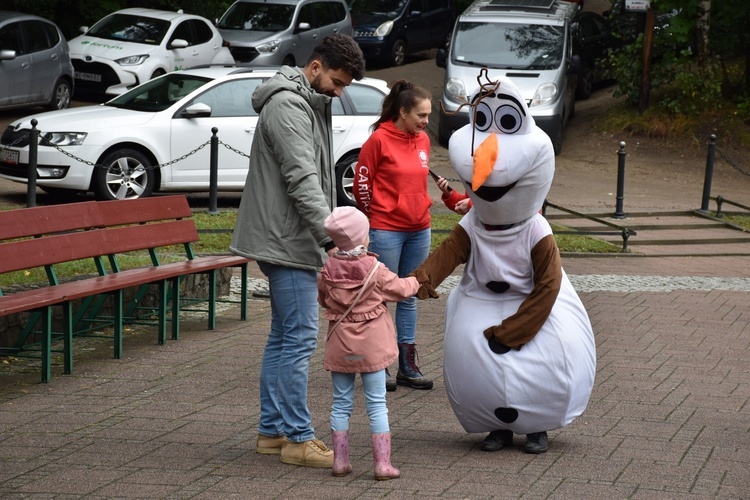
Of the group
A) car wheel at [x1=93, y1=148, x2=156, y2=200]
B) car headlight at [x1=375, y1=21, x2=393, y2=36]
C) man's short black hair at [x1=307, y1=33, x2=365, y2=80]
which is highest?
man's short black hair at [x1=307, y1=33, x2=365, y2=80]

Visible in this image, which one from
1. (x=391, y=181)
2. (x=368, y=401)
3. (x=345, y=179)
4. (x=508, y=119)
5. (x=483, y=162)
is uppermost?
(x=508, y=119)

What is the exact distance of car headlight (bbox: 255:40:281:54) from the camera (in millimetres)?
22812

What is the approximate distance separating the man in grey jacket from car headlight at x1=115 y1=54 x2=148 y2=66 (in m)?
16.0

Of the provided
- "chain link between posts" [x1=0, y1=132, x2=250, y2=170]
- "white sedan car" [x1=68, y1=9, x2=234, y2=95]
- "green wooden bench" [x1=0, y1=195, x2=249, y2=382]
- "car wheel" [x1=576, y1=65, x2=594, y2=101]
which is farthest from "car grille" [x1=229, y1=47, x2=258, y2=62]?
"green wooden bench" [x1=0, y1=195, x2=249, y2=382]

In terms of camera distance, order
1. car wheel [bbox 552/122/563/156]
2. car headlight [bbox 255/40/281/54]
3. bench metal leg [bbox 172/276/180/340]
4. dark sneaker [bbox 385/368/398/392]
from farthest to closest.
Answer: car headlight [bbox 255/40/281/54] → car wheel [bbox 552/122/563/156] → bench metal leg [bbox 172/276/180/340] → dark sneaker [bbox 385/368/398/392]

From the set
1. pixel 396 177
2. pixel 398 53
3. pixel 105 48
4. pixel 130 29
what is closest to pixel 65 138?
pixel 396 177

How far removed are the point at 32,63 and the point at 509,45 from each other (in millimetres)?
8010

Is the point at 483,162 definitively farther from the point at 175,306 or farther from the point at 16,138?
the point at 16,138

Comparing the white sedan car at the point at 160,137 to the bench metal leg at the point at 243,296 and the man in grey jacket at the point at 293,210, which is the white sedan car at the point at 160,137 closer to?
the bench metal leg at the point at 243,296

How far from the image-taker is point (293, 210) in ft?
17.1

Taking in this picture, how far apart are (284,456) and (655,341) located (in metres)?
3.98

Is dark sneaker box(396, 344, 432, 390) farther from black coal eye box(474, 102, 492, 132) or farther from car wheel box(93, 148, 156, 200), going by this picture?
car wheel box(93, 148, 156, 200)

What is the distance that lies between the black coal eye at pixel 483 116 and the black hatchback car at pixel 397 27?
842 inches

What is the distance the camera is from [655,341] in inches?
333
